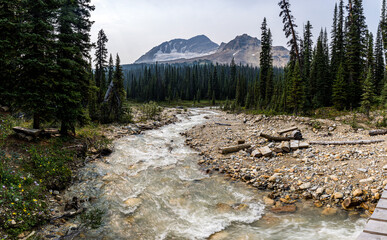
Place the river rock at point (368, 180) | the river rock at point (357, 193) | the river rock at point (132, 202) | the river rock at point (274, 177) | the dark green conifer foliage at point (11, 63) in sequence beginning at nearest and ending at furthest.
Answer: the river rock at point (357, 193), the river rock at point (368, 180), the river rock at point (132, 202), the river rock at point (274, 177), the dark green conifer foliage at point (11, 63)

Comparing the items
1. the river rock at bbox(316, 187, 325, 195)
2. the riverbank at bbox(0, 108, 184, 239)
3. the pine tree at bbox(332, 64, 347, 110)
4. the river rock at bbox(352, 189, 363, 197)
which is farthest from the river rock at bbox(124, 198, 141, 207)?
the pine tree at bbox(332, 64, 347, 110)

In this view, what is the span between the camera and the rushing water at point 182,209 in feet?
19.5

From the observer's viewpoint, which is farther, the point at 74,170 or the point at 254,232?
the point at 74,170

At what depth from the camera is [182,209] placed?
7.45 meters

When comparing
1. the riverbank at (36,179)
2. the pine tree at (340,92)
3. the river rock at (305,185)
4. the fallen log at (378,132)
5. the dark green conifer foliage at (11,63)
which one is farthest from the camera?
the pine tree at (340,92)

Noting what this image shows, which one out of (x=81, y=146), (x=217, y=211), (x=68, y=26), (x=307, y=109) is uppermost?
(x=68, y=26)

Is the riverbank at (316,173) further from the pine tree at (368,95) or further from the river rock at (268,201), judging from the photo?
the pine tree at (368,95)

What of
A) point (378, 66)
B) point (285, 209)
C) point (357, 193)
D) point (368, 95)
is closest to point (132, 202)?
point (285, 209)

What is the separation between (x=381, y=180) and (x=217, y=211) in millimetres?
6336

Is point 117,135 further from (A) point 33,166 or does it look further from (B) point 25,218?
(B) point 25,218

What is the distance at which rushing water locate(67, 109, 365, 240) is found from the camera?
19.5 ft

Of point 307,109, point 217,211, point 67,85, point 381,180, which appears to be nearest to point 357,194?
point 381,180

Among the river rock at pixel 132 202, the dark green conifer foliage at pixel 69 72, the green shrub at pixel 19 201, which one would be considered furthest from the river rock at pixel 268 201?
the dark green conifer foliage at pixel 69 72

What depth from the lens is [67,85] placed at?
1071 centimetres
